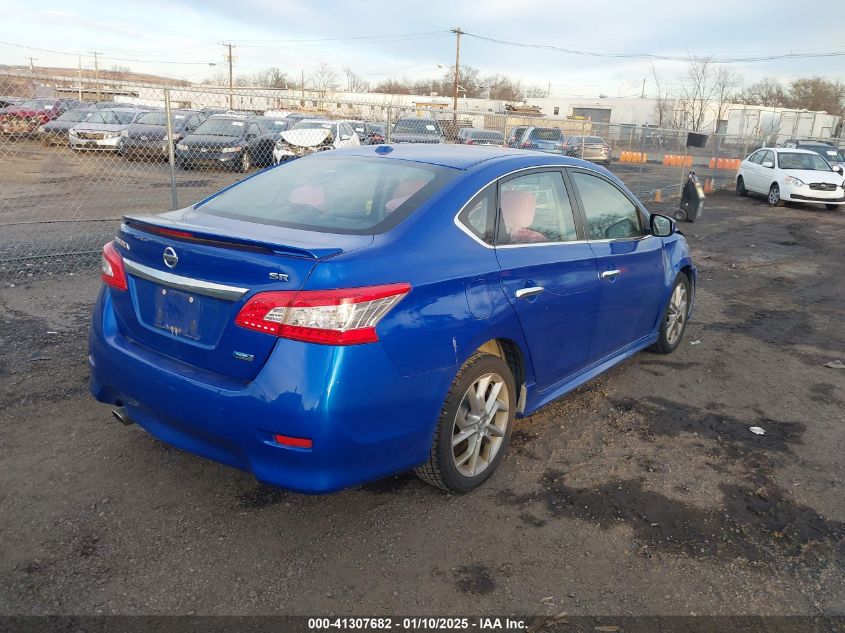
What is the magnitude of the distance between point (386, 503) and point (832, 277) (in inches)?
350

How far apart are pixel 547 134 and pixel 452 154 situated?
20.2 m

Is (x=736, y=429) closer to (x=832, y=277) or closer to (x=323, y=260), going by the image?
(x=323, y=260)

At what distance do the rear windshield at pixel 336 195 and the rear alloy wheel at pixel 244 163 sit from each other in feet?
Answer: 43.2

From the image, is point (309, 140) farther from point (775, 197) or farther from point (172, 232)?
point (172, 232)

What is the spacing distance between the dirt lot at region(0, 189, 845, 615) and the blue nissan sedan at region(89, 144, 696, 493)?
344 millimetres

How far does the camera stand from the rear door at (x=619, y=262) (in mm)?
4250

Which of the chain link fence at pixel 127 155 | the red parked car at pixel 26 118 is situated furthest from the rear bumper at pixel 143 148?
the red parked car at pixel 26 118

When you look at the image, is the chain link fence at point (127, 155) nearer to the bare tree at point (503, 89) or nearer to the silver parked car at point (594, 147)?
the silver parked car at point (594, 147)

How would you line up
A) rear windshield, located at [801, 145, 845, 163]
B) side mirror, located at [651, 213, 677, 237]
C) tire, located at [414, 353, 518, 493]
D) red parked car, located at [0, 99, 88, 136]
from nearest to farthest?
1. tire, located at [414, 353, 518, 493]
2. side mirror, located at [651, 213, 677, 237]
3. red parked car, located at [0, 99, 88, 136]
4. rear windshield, located at [801, 145, 845, 163]

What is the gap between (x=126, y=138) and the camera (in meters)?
14.4

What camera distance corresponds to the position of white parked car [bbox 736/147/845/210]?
17.5m

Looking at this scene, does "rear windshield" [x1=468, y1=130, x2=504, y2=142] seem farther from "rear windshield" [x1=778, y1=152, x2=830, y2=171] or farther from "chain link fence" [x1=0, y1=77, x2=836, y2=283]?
"rear windshield" [x1=778, y1=152, x2=830, y2=171]

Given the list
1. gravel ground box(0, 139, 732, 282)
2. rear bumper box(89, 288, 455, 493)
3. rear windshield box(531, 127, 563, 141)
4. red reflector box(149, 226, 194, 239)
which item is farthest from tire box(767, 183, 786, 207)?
red reflector box(149, 226, 194, 239)

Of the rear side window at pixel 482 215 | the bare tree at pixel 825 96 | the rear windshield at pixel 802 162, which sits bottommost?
the rear side window at pixel 482 215
